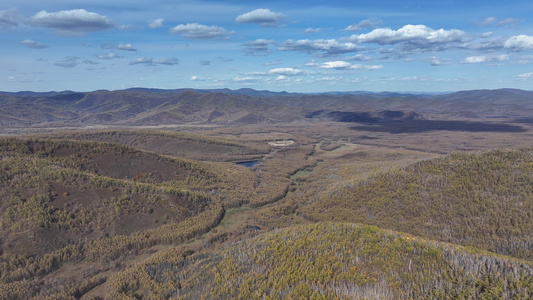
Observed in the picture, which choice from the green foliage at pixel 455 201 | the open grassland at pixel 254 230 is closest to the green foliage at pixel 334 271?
the open grassland at pixel 254 230

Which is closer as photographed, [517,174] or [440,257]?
[440,257]

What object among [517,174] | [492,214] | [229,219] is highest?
[517,174]

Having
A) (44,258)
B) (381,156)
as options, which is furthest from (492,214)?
(381,156)

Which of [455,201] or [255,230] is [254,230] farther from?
[455,201]

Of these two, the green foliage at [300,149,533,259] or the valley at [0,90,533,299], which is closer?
the valley at [0,90,533,299]

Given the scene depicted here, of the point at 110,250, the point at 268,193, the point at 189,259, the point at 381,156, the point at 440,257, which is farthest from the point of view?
the point at 381,156

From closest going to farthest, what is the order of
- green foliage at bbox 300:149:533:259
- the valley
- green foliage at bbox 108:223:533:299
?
green foliage at bbox 108:223:533:299, the valley, green foliage at bbox 300:149:533:259

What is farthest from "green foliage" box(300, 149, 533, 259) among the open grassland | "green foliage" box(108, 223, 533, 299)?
"green foliage" box(108, 223, 533, 299)

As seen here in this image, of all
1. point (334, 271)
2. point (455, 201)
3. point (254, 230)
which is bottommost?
point (254, 230)

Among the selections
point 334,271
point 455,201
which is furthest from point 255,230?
point 455,201

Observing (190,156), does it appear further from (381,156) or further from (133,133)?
(381,156)

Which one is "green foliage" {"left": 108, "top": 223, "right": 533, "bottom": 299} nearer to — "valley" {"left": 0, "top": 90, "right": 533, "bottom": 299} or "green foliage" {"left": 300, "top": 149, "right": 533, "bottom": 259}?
"valley" {"left": 0, "top": 90, "right": 533, "bottom": 299}
